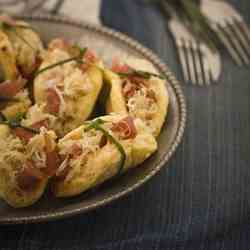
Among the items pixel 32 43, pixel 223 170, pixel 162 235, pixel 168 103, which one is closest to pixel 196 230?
pixel 162 235

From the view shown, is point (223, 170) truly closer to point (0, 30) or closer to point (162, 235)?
point (162, 235)

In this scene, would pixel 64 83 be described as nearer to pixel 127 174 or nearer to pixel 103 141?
pixel 103 141

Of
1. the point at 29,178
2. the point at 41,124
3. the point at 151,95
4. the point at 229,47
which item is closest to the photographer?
the point at 29,178

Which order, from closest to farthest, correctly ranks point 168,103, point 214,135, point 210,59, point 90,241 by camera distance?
point 90,241 → point 168,103 → point 214,135 → point 210,59

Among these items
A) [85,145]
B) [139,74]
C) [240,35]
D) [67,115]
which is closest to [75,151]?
[85,145]

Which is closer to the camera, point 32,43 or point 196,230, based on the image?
point 196,230

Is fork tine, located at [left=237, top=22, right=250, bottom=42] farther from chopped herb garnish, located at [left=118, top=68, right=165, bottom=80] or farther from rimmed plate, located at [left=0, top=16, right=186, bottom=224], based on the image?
chopped herb garnish, located at [left=118, top=68, right=165, bottom=80]

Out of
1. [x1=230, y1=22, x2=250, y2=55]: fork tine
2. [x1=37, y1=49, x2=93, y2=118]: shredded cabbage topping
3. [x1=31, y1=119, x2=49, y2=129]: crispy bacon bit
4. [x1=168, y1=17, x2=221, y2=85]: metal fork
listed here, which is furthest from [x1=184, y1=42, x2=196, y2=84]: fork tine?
[x1=31, y1=119, x2=49, y2=129]: crispy bacon bit
